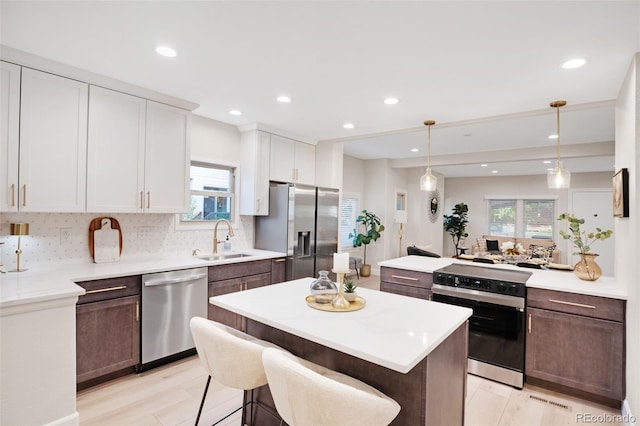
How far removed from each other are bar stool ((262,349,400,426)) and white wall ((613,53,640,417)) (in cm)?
190

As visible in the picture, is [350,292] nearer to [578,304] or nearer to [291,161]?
[578,304]

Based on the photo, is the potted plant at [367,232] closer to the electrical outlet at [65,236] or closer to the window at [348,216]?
the window at [348,216]

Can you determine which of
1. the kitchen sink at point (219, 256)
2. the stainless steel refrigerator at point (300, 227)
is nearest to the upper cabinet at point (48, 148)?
the kitchen sink at point (219, 256)

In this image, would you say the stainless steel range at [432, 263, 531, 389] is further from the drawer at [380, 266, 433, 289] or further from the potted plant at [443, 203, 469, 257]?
the potted plant at [443, 203, 469, 257]

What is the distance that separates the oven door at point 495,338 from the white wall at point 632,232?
0.68 meters

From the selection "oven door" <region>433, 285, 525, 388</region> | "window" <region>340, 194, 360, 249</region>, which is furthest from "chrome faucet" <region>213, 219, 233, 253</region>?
"window" <region>340, 194, 360, 249</region>

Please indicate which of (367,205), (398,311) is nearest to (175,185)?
(398,311)

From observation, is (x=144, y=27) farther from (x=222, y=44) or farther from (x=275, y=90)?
(x=275, y=90)

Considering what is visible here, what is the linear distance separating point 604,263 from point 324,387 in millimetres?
9670

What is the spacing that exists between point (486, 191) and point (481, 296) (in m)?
8.13

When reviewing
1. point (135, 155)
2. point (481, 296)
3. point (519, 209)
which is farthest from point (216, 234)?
point (519, 209)

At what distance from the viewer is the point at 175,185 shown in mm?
3363

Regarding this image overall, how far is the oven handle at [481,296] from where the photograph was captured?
9.12 ft

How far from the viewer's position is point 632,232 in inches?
85.7
